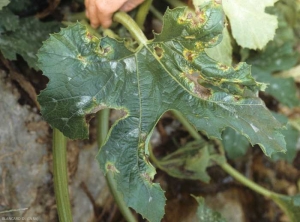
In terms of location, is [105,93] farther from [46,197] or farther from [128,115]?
[46,197]

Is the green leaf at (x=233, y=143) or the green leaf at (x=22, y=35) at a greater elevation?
the green leaf at (x=22, y=35)

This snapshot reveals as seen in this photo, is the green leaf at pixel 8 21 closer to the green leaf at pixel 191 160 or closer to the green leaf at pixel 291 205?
the green leaf at pixel 191 160

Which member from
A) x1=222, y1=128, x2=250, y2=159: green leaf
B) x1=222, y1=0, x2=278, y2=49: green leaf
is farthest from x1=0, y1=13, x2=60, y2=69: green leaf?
x1=222, y1=128, x2=250, y2=159: green leaf

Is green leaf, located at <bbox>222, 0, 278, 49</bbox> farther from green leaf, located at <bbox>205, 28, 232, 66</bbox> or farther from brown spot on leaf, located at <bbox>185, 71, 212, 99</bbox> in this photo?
brown spot on leaf, located at <bbox>185, 71, 212, 99</bbox>

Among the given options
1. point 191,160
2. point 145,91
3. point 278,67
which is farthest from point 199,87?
point 278,67

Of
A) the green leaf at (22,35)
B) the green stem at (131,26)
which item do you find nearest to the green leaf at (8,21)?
the green leaf at (22,35)

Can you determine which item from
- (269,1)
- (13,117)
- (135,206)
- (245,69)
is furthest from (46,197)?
(269,1)

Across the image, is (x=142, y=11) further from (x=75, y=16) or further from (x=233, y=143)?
(x=233, y=143)
